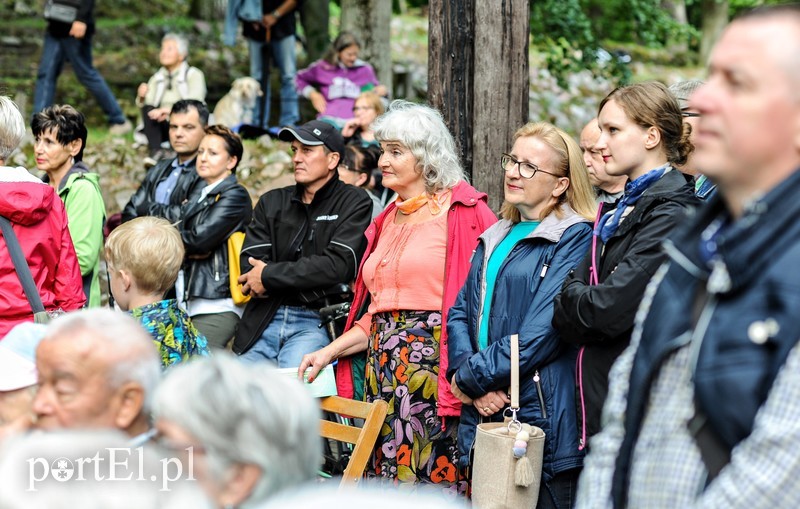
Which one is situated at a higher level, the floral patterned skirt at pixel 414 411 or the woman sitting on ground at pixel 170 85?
the woman sitting on ground at pixel 170 85

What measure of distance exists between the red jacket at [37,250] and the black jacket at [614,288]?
2.54m

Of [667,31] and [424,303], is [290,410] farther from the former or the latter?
[667,31]

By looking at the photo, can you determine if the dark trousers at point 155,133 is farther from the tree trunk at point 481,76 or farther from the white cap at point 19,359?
the white cap at point 19,359

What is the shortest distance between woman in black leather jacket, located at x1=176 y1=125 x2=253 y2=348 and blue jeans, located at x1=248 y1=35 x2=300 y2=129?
4.84 m

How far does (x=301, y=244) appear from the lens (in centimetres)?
562

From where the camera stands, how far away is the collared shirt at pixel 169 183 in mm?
6344

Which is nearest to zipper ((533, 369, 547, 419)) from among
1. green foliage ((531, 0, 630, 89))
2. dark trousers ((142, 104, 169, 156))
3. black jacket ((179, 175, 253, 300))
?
black jacket ((179, 175, 253, 300))

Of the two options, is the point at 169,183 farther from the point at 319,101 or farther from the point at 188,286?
the point at 319,101

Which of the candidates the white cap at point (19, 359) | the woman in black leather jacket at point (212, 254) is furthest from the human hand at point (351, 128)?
the white cap at point (19, 359)

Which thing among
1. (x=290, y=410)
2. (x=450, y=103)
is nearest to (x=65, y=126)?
(x=450, y=103)

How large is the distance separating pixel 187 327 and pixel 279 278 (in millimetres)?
1257

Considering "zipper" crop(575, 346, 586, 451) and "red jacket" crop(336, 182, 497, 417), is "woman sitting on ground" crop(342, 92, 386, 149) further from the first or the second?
"zipper" crop(575, 346, 586, 451)

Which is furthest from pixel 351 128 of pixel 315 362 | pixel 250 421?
pixel 250 421

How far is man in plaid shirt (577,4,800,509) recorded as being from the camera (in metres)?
2.02
